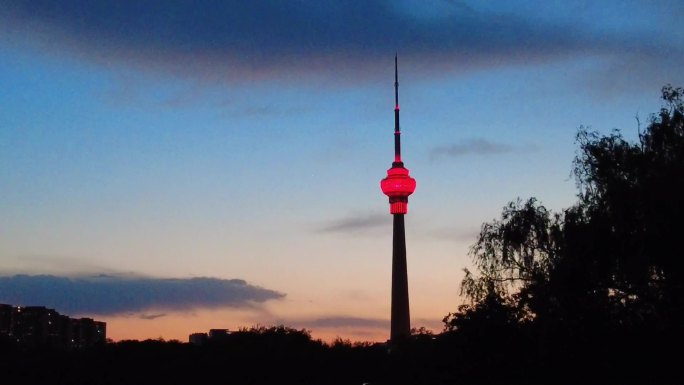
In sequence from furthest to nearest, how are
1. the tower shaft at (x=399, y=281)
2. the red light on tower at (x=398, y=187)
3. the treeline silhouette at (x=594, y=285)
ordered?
the red light on tower at (x=398, y=187) < the tower shaft at (x=399, y=281) < the treeline silhouette at (x=594, y=285)

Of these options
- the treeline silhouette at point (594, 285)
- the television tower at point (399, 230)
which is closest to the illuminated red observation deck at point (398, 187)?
the television tower at point (399, 230)

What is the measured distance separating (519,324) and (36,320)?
10620cm

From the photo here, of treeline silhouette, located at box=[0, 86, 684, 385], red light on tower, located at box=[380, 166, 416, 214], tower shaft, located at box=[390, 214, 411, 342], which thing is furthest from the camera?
red light on tower, located at box=[380, 166, 416, 214]

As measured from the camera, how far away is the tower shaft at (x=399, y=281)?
4783 inches

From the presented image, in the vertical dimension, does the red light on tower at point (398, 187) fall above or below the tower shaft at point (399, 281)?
above

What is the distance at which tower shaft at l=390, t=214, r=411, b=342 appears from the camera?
122 m

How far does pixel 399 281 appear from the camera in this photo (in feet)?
405

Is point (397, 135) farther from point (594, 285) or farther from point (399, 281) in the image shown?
point (594, 285)

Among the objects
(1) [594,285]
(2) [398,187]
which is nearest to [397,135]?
(2) [398,187]

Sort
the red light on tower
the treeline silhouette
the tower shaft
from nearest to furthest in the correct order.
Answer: the treeline silhouette
the tower shaft
the red light on tower

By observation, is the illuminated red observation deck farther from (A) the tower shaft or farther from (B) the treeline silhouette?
(B) the treeline silhouette

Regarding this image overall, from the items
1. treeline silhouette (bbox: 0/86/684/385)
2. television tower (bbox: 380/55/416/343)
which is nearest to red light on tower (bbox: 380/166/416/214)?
television tower (bbox: 380/55/416/343)

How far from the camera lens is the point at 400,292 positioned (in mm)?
122500

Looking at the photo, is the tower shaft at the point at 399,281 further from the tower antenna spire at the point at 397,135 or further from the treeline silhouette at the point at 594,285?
the treeline silhouette at the point at 594,285
